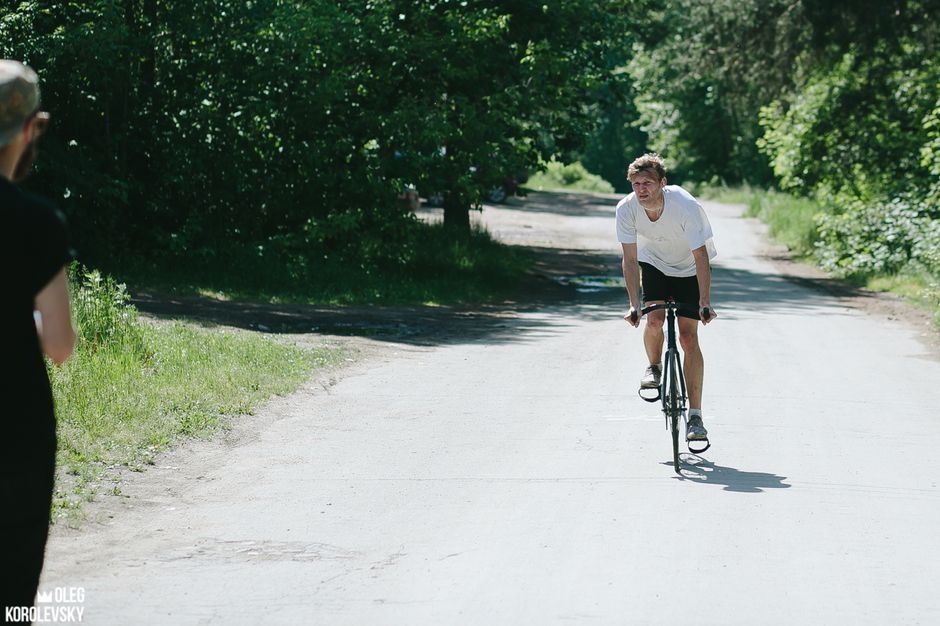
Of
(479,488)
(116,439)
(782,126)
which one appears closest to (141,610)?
(479,488)

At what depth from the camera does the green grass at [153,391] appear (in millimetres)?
8312

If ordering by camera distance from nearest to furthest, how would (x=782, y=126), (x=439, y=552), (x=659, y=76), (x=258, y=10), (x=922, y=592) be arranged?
(x=922, y=592), (x=439, y=552), (x=258, y=10), (x=782, y=126), (x=659, y=76)

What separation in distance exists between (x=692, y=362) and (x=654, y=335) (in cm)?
41

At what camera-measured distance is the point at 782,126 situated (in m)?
31.2

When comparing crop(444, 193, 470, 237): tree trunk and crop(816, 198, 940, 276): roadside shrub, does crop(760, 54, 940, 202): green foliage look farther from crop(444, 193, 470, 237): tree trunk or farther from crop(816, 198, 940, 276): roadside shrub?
crop(444, 193, 470, 237): tree trunk

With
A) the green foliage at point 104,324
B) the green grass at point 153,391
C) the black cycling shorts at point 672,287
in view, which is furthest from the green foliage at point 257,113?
the black cycling shorts at point 672,287

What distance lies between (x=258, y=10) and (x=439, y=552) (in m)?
16.1

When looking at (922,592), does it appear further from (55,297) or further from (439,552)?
(55,297)

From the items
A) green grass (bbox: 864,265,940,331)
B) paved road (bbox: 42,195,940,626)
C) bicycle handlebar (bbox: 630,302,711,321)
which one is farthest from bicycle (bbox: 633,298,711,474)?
green grass (bbox: 864,265,940,331)

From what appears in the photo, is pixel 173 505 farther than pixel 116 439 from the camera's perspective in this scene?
No

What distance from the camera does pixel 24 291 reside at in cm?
346

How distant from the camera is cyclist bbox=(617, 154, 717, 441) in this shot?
846cm

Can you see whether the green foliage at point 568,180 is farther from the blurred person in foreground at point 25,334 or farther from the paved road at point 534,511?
the blurred person in foreground at point 25,334

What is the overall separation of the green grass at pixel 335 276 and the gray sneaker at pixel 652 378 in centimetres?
1058
